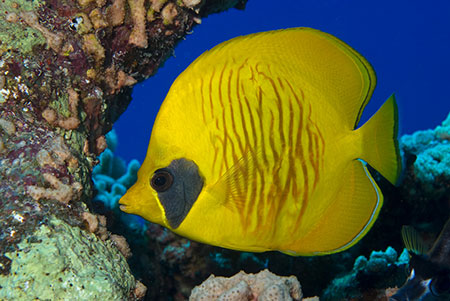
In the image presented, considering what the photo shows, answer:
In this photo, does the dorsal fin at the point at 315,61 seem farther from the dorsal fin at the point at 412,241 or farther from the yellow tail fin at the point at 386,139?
the dorsal fin at the point at 412,241

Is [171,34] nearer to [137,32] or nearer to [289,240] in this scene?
[137,32]

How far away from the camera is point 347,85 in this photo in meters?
1.50

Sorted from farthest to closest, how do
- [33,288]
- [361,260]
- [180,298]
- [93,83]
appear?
1. [180,298]
2. [361,260]
3. [93,83]
4. [33,288]

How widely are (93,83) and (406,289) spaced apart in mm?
2293

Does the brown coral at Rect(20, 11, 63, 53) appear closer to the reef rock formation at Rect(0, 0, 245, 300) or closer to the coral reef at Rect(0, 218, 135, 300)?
the reef rock formation at Rect(0, 0, 245, 300)

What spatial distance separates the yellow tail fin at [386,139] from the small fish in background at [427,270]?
39.8 inches

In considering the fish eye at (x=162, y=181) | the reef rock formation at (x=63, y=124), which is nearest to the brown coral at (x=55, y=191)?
the reef rock formation at (x=63, y=124)

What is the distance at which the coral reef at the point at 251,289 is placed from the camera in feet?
5.78

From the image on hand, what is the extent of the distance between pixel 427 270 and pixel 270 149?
1548 mm

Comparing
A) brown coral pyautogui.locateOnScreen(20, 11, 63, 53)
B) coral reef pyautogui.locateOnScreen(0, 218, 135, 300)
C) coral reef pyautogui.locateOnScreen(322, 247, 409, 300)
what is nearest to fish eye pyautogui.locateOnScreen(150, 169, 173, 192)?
coral reef pyautogui.locateOnScreen(0, 218, 135, 300)

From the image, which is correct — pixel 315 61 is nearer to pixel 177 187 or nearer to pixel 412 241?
pixel 177 187

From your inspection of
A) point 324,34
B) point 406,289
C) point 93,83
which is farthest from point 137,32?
point 406,289

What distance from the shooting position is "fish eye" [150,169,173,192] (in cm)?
132

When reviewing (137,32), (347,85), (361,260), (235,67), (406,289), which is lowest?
(406,289)
